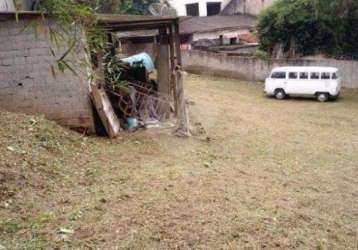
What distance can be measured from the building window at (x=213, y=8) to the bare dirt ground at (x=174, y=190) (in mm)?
27082

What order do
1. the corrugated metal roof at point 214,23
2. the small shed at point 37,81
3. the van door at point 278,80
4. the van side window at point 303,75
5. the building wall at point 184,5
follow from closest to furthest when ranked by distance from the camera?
the small shed at point 37,81, the van side window at point 303,75, the van door at point 278,80, the corrugated metal roof at point 214,23, the building wall at point 184,5

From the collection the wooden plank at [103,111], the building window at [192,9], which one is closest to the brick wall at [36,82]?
the wooden plank at [103,111]

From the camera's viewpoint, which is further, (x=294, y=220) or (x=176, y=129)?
(x=176, y=129)

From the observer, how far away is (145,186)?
235 inches

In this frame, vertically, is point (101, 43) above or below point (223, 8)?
below

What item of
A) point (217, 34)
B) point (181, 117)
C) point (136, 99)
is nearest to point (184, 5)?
point (217, 34)

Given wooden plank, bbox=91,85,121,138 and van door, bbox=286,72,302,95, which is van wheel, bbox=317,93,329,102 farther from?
wooden plank, bbox=91,85,121,138

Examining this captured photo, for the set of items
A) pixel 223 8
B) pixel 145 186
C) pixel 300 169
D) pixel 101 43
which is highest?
pixel 223 8

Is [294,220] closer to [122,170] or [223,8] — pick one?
[122,170]

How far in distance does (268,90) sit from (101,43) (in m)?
15.4

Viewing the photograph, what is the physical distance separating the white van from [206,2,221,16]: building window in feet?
64.4

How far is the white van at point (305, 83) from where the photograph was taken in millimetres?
16580

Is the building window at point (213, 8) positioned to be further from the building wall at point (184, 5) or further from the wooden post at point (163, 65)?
the wooden post at point (163, 65)

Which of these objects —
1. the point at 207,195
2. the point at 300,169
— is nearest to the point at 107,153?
the point at 207,195
